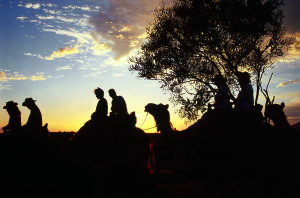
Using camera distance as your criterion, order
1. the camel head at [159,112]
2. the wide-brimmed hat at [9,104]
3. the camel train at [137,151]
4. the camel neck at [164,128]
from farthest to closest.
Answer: the wide-brimmed hat at [9,104] → the camel neck at [164,128] → the camel head at [159,112] → the camel train at [137,151]

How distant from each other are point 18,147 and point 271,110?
8.25 metres

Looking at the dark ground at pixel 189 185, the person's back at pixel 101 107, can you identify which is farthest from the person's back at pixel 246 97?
the person's back at pixel 101 107

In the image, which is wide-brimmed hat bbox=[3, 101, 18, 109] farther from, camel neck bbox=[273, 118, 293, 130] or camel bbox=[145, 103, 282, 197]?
camel neck bbox=[273, 118, 293, 130]

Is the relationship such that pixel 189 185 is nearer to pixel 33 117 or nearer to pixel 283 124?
pixel 283 124

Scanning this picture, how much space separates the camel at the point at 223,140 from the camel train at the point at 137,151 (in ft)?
0.07

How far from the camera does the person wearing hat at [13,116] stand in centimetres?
894

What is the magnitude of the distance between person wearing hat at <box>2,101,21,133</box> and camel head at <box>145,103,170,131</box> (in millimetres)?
5986

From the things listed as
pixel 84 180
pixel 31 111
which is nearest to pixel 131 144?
pixel 84 180

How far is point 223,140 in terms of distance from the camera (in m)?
5.67

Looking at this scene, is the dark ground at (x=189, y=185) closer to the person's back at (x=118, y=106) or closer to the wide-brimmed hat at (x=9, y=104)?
the person's back at (x=118, y=106)

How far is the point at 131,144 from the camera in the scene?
303 inches

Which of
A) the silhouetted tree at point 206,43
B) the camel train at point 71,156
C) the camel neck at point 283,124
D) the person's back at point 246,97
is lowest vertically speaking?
the camel train at point 71,156

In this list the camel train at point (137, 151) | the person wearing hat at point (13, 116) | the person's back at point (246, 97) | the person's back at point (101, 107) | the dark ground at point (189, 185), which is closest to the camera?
the camel train at point (137, 151)

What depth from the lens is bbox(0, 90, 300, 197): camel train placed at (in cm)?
506
